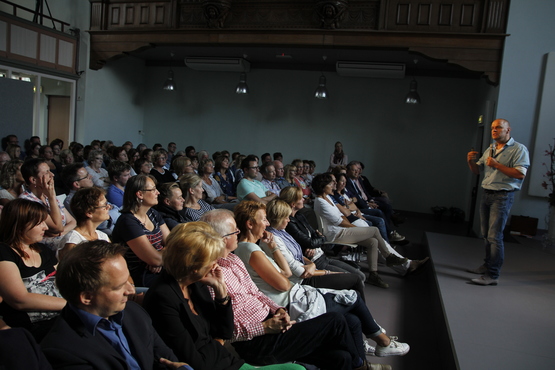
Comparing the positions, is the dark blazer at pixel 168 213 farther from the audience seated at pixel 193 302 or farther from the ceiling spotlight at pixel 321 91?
the ceiling spotlight at pixel 321 91

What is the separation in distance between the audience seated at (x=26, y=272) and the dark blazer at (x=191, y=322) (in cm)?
47

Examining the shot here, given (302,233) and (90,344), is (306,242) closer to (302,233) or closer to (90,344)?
(302,233)

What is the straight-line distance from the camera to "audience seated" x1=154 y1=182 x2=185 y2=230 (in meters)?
3.06

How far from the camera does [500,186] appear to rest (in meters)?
3.69

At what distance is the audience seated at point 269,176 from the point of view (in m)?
5.44

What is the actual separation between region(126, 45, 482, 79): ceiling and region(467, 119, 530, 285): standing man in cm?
414

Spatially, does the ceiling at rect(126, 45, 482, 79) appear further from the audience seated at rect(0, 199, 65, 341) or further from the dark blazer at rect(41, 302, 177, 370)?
the dark blazer at rect(41, 302, 177, 370)

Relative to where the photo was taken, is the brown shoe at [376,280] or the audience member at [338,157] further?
the audience member at [338,157]

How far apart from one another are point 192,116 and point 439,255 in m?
7.43

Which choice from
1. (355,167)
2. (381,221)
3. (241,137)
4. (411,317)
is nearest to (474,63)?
(355,167)

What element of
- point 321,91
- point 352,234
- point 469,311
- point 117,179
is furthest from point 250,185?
point 321,91

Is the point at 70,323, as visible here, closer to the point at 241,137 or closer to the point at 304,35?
the point at 304,35

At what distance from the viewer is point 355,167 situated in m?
6.39

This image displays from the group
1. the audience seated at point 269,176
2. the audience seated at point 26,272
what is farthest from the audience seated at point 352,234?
the audience seated at point 26,272
